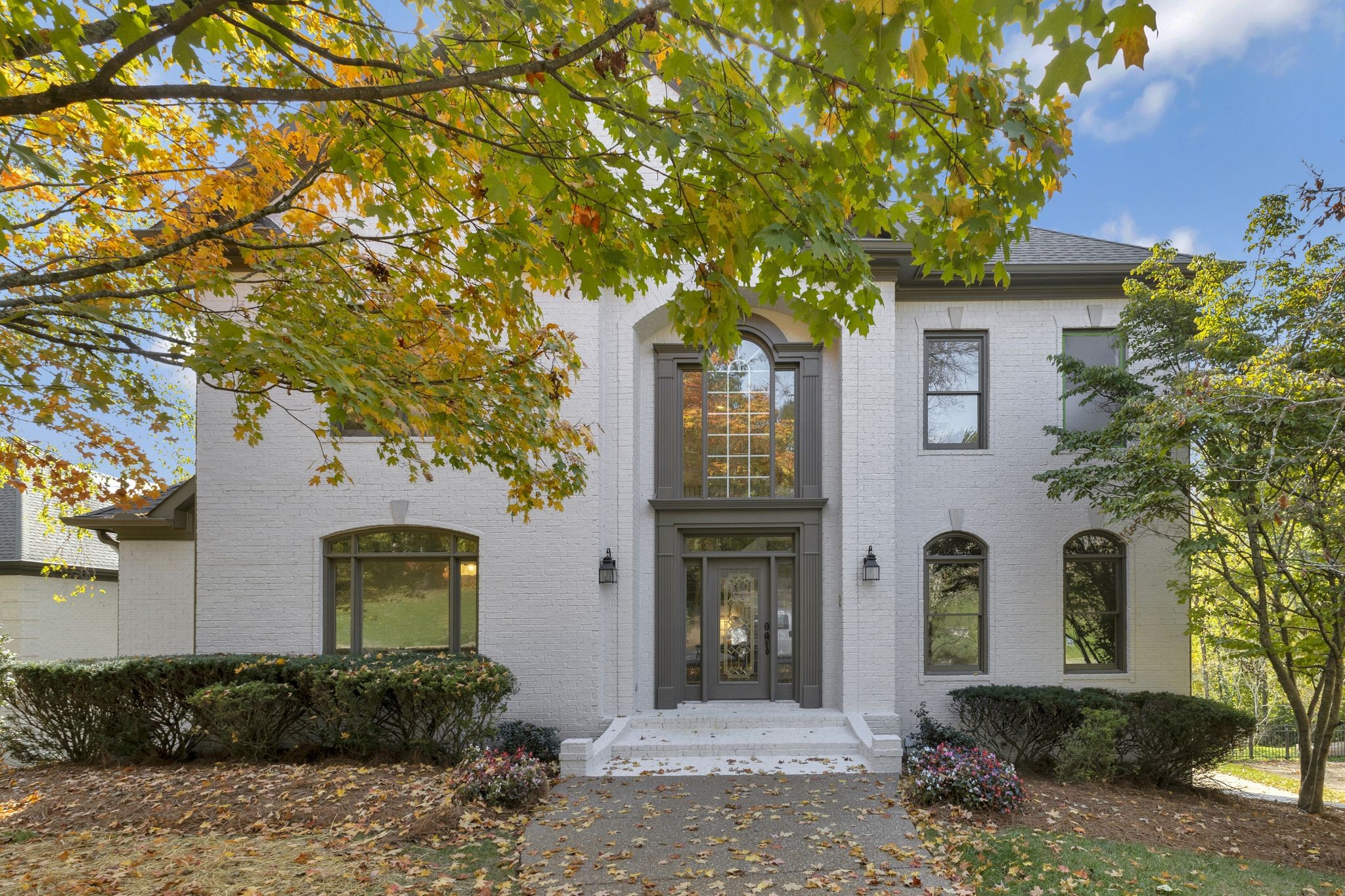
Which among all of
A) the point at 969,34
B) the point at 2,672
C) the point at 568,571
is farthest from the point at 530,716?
the point at 969,34

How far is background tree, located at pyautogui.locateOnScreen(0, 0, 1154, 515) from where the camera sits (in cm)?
352

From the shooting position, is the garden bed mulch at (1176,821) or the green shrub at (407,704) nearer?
the garden bed mulch at (1176,821)

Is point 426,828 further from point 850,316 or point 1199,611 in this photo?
point 1199,611

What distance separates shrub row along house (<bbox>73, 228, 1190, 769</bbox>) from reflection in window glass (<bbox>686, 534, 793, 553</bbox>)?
31 millimetres

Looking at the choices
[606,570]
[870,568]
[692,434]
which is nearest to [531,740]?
[606,570]

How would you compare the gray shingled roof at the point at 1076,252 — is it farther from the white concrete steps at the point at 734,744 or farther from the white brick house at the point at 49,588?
the white brick house at the point at 49,588

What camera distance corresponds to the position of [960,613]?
36.2 ft

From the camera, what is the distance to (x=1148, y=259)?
30.9ft

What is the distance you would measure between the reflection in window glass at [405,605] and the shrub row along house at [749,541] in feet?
0.10

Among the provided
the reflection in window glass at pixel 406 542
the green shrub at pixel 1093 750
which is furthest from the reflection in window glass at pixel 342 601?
the green shrub at pixel 1093 750

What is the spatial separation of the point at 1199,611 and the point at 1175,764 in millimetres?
1936

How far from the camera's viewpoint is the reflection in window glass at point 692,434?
441 inches

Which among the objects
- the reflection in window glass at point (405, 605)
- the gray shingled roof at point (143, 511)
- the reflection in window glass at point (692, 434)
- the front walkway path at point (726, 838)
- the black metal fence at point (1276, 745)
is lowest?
the black metal fence at point (1276, 745)

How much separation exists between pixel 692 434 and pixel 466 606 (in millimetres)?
4073
